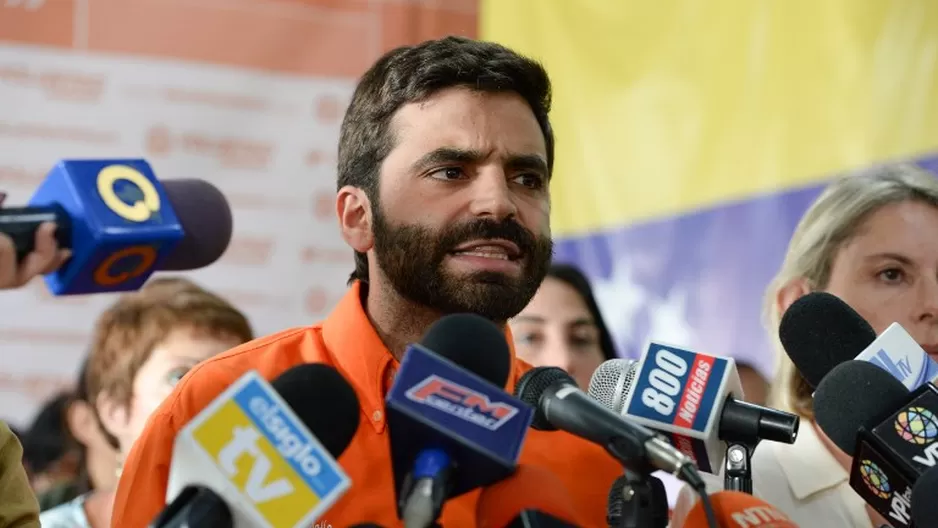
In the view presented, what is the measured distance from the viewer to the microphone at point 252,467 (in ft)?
4.37

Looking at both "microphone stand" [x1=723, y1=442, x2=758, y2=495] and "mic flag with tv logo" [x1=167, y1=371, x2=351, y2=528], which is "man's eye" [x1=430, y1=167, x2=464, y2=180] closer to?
"microphone stand" [x1=723, y1=442, x2=758, y2=495]

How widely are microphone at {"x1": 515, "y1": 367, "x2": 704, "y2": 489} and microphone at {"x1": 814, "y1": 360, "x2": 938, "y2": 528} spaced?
0.26m

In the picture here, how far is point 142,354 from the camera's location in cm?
326

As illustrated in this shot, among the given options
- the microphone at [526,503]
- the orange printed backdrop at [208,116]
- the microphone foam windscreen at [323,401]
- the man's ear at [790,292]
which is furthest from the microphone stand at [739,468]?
the orange printed backdrop at [208,116]

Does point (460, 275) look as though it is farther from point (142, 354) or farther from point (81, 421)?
point (81, 421)

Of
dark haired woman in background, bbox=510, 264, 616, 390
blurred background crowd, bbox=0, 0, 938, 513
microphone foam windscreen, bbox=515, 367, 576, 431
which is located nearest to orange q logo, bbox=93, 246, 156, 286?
microphone foam windscreen, bbox=515, 367, 576, 431

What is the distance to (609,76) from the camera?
4.78 meters

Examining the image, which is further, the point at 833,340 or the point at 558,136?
the point at 558,136

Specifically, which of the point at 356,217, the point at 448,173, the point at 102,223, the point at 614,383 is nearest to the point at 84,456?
the point at 356,217

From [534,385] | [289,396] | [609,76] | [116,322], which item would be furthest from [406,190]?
[609,76]

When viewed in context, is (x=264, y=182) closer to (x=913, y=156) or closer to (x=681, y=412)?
(x=913, y=156)

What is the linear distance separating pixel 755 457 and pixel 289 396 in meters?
1.44

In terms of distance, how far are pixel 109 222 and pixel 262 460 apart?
402 millimetres

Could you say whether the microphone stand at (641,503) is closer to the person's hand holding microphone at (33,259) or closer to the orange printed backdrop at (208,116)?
the person's hand holding microphone at (33,259)
